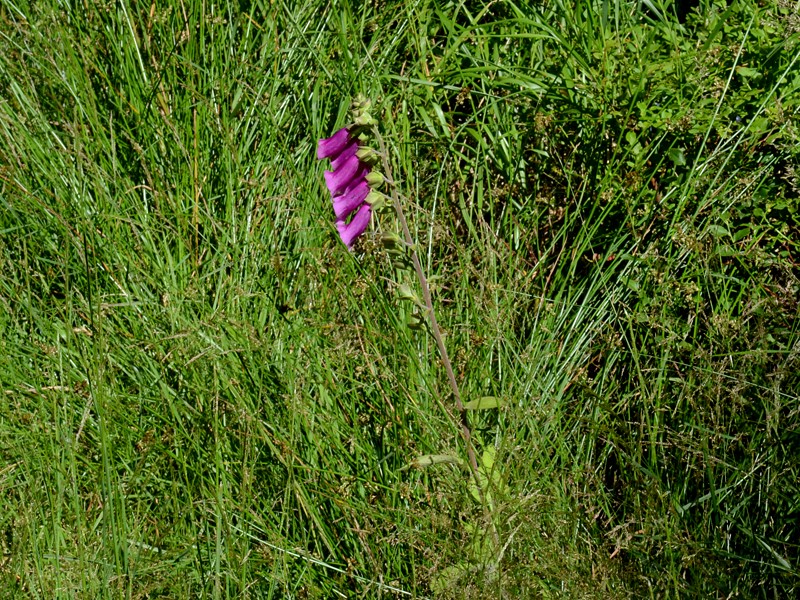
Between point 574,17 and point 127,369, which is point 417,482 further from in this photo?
point 574,17

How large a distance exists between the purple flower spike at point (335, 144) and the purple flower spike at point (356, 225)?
13 cm

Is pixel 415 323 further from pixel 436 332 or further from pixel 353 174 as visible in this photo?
pixel 353 174

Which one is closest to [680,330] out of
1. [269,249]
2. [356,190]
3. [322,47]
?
[356,190]

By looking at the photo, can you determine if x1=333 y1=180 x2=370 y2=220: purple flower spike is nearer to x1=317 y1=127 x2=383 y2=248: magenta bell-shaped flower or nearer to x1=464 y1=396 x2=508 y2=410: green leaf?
x1=317 y1=127 x2=383 y2=248: magenta bell-shaped flower

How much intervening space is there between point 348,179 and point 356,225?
0.33 feet

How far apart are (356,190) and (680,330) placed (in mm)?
927

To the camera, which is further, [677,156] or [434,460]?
[677,156]

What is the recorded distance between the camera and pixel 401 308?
2.48 m

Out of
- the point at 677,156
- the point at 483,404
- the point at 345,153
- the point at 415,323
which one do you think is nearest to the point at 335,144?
the point at 345,153

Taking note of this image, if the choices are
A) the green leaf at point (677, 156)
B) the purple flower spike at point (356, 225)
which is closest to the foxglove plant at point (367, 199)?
the purple flower spike at point (356, 225)

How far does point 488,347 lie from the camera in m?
2.39

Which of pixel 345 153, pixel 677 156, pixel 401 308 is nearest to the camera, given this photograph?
pixel 345 153

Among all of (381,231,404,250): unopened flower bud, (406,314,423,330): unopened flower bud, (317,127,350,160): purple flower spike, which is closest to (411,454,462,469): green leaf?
(406,314,423,330): unopened flower bud

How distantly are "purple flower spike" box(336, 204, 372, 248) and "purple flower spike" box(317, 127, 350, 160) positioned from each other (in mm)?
126
